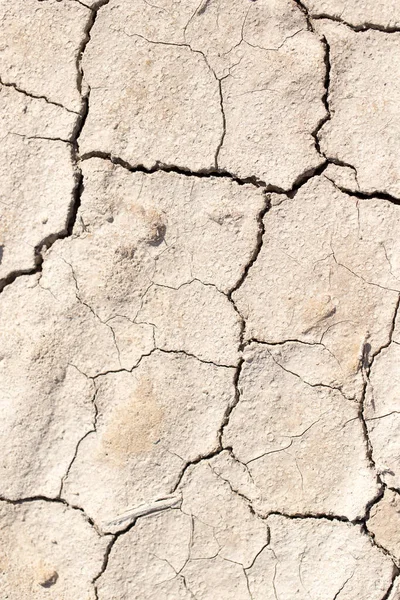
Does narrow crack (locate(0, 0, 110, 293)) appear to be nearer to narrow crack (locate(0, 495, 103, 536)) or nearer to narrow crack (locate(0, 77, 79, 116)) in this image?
narrow crack (locate(0, 77, 79, 116))

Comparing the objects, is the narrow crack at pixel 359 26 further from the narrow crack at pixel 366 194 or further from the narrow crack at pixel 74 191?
the narrow crack at pixel 74 191

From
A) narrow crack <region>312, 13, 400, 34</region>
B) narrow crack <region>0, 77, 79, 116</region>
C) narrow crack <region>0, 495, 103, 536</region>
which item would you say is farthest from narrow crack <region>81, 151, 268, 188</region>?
narrow crack <region>0, 495, 103, 536</region>

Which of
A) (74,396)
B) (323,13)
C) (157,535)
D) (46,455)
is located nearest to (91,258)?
(74,396)

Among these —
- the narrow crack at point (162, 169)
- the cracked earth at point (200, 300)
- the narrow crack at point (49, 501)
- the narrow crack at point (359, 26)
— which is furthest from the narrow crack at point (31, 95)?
the narrow crack at point (49, 501)

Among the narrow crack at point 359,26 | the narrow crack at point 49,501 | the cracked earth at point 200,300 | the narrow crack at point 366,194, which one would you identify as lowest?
the narrow crack at point 49,501

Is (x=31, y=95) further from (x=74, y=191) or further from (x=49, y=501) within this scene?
(x=49, y=501)

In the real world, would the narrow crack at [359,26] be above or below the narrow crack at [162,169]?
above

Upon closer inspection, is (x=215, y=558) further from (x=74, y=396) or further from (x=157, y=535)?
(x=74, y=396)

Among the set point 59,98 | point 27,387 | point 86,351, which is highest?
point 59,98
